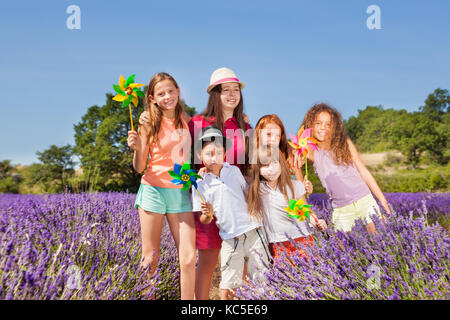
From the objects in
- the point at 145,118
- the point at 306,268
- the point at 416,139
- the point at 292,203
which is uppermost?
the point at 416,139

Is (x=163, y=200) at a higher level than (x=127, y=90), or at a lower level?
lower

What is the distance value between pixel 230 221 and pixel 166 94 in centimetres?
113

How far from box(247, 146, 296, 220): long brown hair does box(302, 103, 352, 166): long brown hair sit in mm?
475

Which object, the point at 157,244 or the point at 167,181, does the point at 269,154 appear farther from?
the point at 157,244

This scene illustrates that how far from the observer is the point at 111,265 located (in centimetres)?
248

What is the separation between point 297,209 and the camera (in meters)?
2.42

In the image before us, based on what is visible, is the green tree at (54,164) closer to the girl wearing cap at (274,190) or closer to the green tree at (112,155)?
the green tree at (112,155)

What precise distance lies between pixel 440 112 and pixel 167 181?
4447 cm

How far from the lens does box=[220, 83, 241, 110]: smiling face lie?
114 inches

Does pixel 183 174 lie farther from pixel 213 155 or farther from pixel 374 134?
pixel 374 134

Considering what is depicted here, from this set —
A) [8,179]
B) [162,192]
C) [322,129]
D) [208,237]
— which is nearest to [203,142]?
[162,192]
